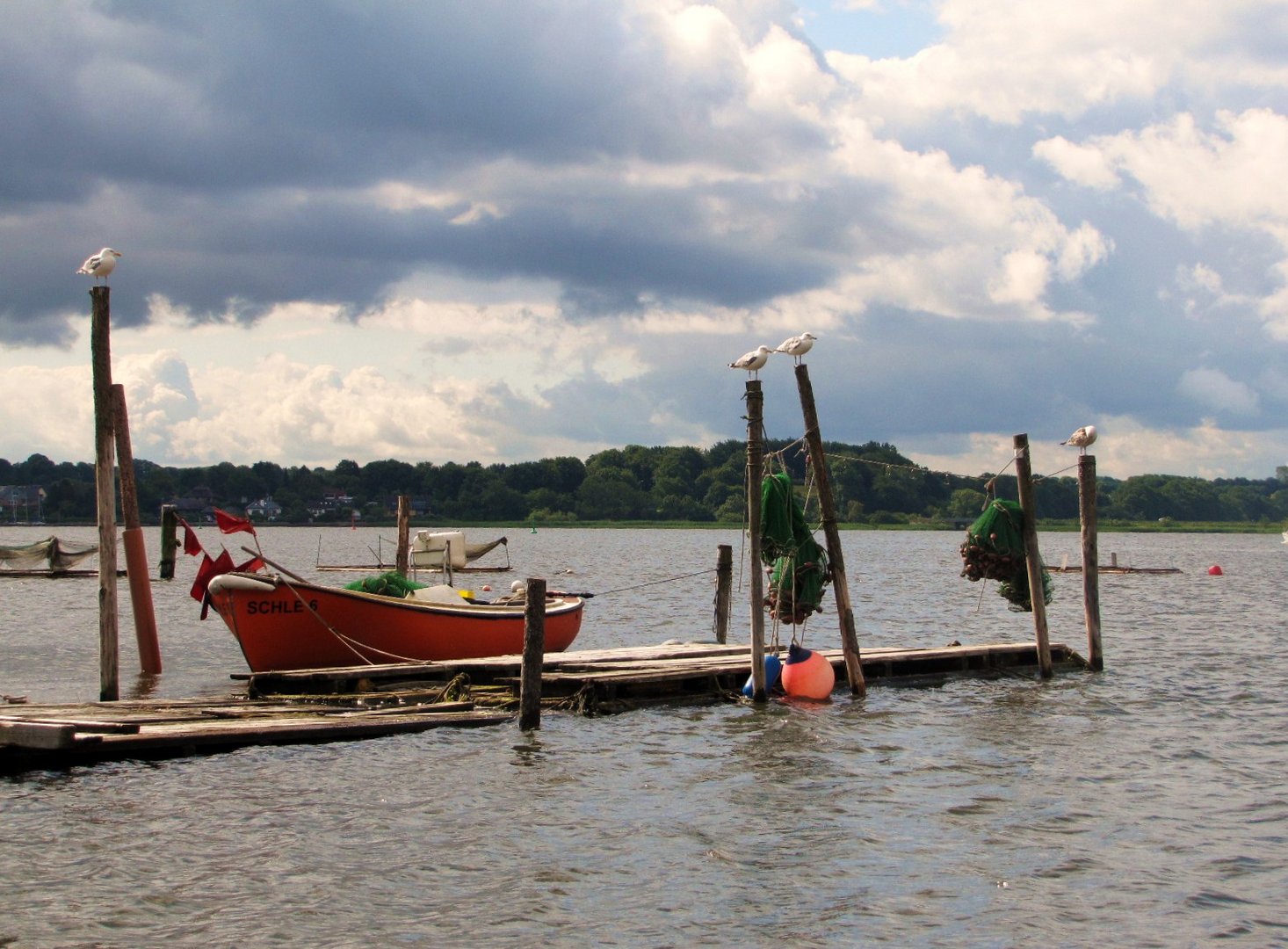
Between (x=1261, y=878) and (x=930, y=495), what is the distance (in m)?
173

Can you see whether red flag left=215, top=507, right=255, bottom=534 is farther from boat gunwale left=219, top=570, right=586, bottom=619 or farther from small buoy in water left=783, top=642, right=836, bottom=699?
small buoy in water left=783, top=642, right=836, bottom=699

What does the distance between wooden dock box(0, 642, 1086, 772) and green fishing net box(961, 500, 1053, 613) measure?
1.82 metres

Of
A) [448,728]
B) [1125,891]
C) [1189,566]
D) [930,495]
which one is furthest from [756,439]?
[930,495]

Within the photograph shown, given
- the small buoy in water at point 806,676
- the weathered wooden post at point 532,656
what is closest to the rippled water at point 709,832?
the weathered wooden post at point 532,656

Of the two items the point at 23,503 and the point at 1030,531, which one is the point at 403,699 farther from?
the point at 23,503

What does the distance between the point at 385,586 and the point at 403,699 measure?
196 inches

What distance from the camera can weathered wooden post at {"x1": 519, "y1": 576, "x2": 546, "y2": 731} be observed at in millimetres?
16875

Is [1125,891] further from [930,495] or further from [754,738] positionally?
[930,495]

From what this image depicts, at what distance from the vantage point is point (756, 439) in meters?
18.9

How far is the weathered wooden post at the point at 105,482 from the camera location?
1845 cm

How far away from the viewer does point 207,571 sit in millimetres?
22234

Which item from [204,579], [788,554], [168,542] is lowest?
[204,579]

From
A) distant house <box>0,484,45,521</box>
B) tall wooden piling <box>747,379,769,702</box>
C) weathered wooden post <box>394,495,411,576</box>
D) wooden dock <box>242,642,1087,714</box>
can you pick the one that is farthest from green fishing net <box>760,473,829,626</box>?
distant house <box>0,484,45,521</box>

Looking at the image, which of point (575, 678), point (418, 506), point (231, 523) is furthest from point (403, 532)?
point (418, 506)
